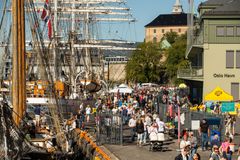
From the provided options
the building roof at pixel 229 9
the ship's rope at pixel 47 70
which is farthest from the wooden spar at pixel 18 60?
the building roof at pixel 229 9

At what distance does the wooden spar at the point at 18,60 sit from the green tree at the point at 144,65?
9029 centimetres

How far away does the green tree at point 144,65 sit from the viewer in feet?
385

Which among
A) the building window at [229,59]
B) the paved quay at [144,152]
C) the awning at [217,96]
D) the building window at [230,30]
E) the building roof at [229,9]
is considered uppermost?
the building roof at [229,9]

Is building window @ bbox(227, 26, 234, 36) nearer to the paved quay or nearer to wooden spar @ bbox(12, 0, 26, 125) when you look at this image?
the paved quay

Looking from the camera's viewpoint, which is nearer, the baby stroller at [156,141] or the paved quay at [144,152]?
the paved quay at [144,152]

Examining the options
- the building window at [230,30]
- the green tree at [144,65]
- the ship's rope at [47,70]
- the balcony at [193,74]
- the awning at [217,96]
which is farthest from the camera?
the green tree at [144,65]

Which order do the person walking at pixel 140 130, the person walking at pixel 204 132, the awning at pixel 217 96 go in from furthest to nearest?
1. the awning at pixel 217 96
2. the person walking at pixel 140 130
3. the person walking at pixel 204 132

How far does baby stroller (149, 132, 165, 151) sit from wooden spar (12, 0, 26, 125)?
6.03 meters

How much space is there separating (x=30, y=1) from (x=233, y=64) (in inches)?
1051

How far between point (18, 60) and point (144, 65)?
310 feet

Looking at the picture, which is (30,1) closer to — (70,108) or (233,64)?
(70,108)

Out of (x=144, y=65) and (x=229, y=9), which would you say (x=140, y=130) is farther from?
(x=144, y=65)

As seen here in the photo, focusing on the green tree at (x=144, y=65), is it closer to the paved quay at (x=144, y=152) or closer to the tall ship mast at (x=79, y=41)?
the tall ship mast at (x=79, y=41)

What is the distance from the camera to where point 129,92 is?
200 feet
